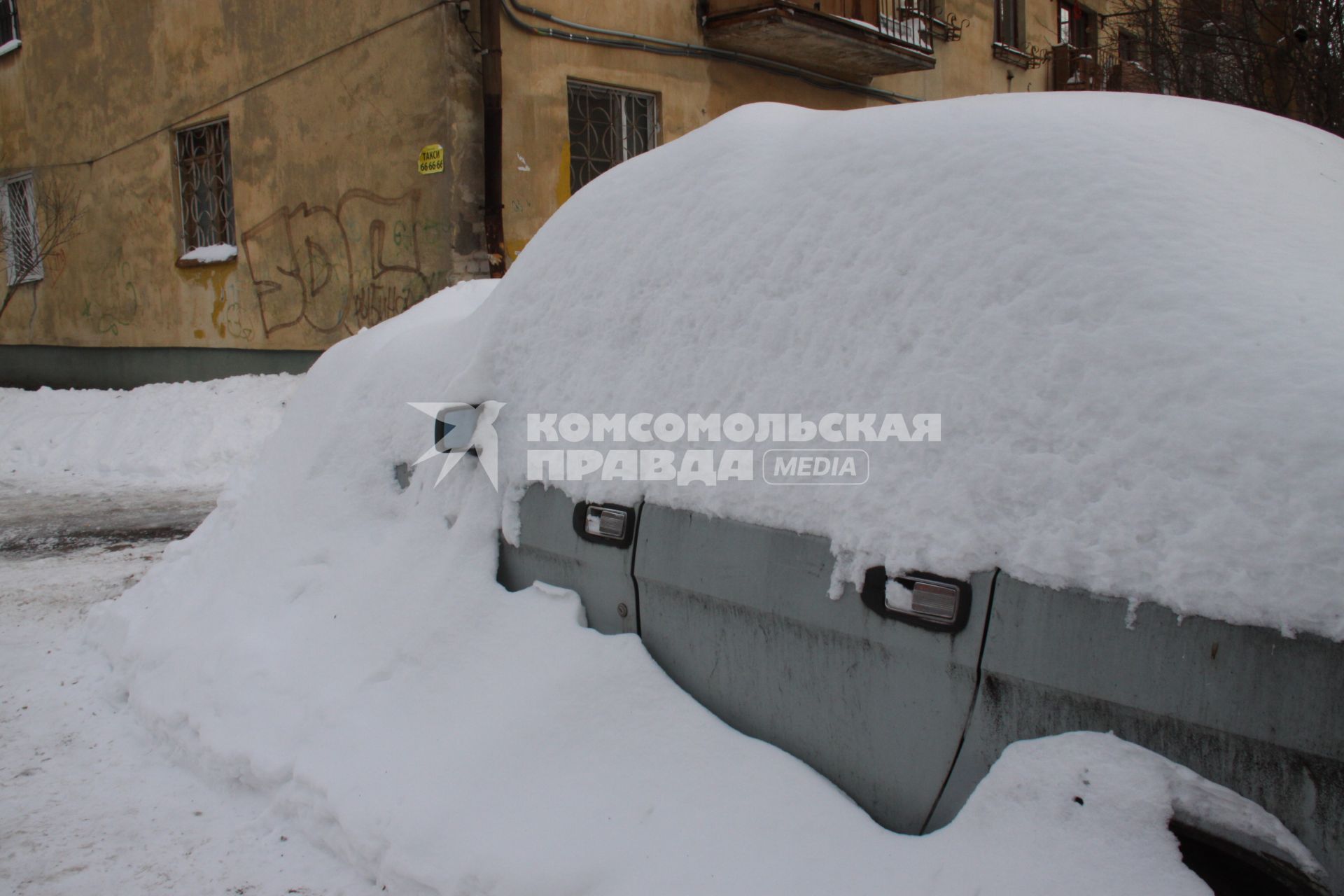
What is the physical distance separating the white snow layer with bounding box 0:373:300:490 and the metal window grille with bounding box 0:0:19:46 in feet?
21.1

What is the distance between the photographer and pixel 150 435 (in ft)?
32.6

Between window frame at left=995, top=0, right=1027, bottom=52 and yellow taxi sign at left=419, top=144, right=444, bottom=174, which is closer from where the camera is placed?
yellow taxi sign at left=419, top=144, right=444, bottom=174

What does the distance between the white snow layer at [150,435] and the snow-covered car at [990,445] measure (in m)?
7.11

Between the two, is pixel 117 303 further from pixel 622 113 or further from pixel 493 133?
pixel 622 113

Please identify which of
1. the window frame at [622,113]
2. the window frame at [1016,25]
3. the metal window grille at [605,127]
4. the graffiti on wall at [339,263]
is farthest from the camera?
the window frame at [1016,25]

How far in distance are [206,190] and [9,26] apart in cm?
565

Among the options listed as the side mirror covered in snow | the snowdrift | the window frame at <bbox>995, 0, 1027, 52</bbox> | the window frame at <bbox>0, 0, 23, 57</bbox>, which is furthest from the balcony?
the window frame at <bbox>0, 0, 23, 57</bbox>

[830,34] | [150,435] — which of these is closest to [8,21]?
[150,435]

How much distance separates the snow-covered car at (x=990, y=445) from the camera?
1458mm

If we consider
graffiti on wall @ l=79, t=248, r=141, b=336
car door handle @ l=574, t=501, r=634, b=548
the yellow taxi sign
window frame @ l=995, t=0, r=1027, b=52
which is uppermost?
window frame @ l=995, t=0, r=1027, b=52

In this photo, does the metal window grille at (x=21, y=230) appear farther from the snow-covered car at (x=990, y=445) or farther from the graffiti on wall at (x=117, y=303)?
the snow-covered car at (x=990, y=445)

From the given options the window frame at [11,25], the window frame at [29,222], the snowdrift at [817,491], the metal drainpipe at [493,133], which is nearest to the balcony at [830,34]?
the metal drainpipe at [493,133]

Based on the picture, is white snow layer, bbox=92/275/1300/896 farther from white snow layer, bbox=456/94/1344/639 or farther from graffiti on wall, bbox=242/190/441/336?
graffiti on wall, bbox=242/190/441/336

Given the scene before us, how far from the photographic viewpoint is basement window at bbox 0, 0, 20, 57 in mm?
14172
